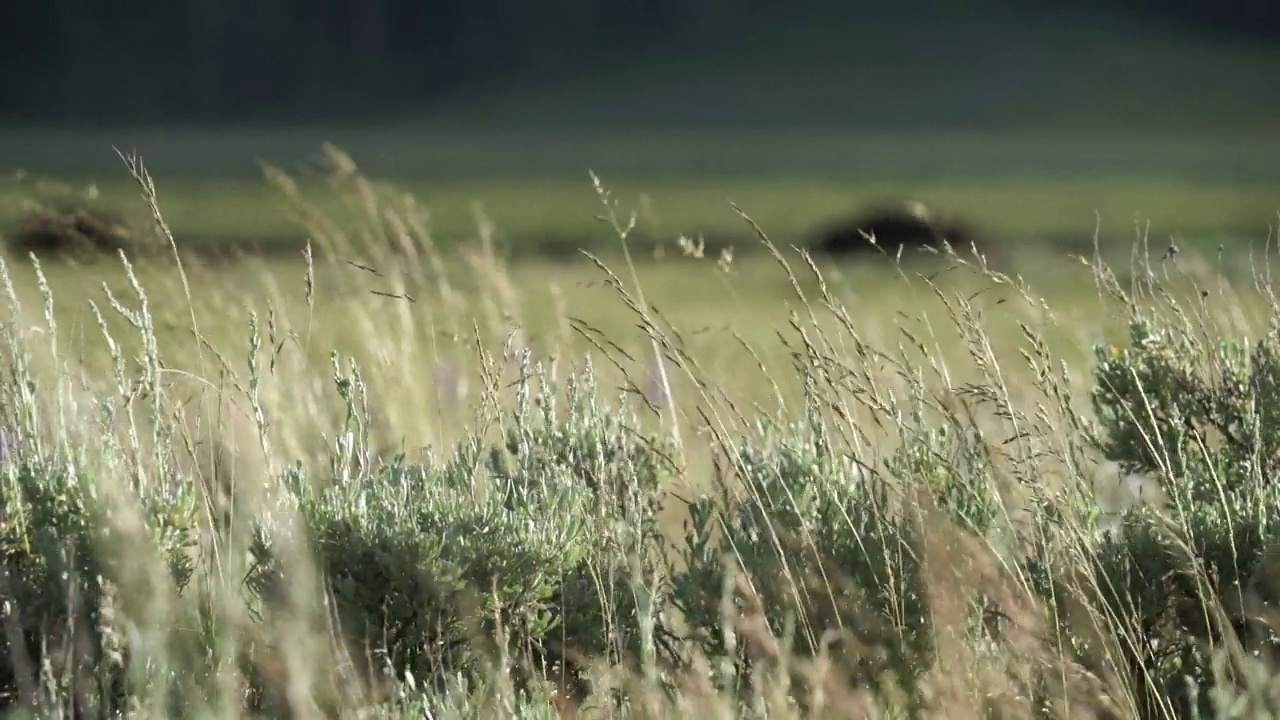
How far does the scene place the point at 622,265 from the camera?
125ft

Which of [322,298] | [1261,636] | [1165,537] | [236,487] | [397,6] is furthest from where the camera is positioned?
[397,6]

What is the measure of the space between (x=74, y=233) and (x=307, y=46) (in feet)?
495

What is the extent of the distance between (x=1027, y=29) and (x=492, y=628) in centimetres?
15774

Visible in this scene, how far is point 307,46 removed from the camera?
148500mm

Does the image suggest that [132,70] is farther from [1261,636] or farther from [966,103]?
[1261,636]

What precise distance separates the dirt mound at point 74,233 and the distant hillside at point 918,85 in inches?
5189

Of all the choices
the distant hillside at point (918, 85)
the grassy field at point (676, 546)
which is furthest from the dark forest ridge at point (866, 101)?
the grassy field at point (676, 546)

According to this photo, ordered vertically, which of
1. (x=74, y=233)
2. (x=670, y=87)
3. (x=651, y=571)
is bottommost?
(x=651, y=571)

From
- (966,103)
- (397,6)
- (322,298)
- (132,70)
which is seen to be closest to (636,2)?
(397,6)

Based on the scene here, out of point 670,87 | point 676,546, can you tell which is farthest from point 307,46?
point 676,546

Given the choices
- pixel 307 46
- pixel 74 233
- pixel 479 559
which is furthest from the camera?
pixel 307 46

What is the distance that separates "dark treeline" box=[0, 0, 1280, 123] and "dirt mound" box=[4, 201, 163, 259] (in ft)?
466

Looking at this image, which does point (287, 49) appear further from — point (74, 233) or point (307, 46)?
point (74, 233)

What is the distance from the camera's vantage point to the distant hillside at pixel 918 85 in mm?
135750
